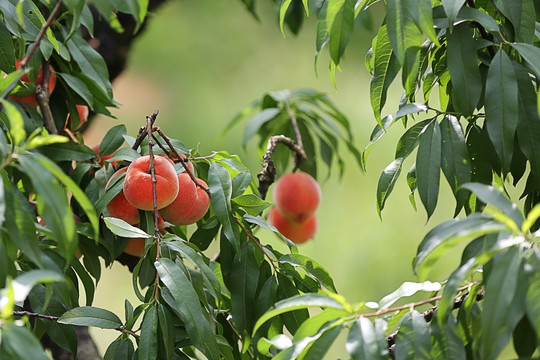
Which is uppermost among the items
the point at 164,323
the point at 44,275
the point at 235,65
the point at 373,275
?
the point at 44,275

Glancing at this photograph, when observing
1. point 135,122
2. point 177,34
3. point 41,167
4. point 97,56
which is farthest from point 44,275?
point 177,34

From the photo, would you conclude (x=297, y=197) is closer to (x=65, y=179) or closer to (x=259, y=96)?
(x=65, y=179)

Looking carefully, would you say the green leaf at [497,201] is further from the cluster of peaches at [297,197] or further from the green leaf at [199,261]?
the cluster of peaches at [297,197]

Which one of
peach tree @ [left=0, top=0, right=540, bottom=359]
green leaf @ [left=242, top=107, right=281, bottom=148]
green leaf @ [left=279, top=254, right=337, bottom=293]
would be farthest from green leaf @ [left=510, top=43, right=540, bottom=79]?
green leaf @ [left=242, top=107, right=281, bottom=148]

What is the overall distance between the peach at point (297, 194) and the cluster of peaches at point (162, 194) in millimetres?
300

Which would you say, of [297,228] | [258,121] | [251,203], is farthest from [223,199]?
[297,228]

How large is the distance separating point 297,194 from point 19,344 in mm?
611

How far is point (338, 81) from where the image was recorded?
7.59 ft

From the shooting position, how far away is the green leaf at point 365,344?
35 centimetres

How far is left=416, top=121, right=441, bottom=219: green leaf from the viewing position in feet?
1.54

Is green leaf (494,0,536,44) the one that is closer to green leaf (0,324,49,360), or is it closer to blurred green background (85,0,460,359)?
green leaf (0,324,49,360)

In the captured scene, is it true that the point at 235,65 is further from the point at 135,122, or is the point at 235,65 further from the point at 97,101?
the point at 97,101

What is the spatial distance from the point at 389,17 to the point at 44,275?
0.83 ft

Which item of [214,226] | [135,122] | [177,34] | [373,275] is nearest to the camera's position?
[214,226]
